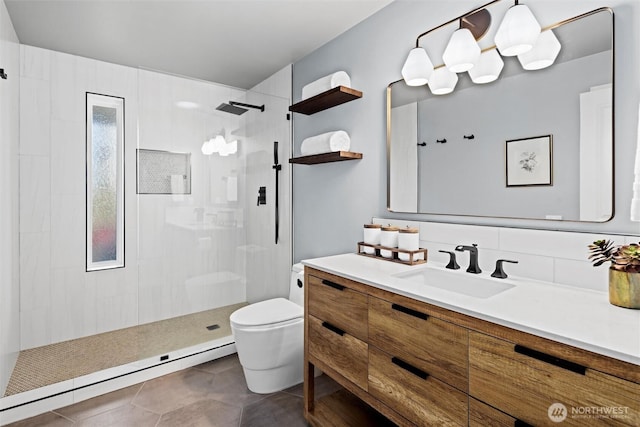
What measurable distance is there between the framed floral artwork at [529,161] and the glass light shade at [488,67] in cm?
34

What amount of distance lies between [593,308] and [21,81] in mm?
3837

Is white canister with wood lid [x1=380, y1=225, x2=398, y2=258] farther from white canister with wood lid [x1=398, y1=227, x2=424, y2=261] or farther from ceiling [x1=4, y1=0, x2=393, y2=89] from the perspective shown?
ceiling [x1=4, y1=0, x2=393, y2=89]

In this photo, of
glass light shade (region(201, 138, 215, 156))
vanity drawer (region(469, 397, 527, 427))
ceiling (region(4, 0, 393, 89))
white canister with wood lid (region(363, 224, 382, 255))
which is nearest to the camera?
vanity drawer (region(469, 397, 527, 427))

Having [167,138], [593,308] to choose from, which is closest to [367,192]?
[593,308]

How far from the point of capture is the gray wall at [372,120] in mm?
1274

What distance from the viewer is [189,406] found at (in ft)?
6.82

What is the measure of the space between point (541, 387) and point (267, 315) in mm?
1600

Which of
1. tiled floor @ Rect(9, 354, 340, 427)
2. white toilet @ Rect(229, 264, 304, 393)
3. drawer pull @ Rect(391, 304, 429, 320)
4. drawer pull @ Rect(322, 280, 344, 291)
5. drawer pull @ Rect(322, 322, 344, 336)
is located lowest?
tiled floor @ Rect(9, 354, 340, 427)

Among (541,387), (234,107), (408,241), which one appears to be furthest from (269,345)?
(234,107)

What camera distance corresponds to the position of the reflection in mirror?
1336 millimetres

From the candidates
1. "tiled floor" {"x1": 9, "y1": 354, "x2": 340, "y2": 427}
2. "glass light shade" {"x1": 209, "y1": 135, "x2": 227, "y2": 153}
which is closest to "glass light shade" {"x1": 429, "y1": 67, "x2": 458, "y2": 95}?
"glass light shade" {"x1": 209, "y1": 135, "x2": 227, "y2": 153}

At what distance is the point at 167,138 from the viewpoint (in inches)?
104

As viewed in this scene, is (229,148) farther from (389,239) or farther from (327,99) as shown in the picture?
(389,239)

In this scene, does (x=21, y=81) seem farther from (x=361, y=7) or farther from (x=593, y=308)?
(x=593, y=308)
